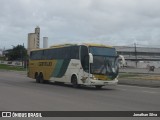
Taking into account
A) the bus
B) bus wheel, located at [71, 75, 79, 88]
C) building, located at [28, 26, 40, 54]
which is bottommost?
bus wheel, located at [71, 75, 79, 88]

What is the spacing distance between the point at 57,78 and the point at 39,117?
63.9 feet

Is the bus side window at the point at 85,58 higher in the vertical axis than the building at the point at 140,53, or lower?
lower

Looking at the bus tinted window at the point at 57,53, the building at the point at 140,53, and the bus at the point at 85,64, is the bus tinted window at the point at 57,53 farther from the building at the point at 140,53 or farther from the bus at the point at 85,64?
the building at the point at 140,53

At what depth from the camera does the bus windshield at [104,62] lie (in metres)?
27.2

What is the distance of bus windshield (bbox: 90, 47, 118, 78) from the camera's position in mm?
27156

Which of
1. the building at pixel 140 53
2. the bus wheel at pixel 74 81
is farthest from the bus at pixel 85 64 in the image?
the building at pixel 140 53

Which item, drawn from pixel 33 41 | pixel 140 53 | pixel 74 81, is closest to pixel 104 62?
pixel 74 81

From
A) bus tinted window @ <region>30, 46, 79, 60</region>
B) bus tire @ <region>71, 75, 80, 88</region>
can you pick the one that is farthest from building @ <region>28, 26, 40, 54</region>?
bus tire @ <region>71, 75, 80, 88</region>

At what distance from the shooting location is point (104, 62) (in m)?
27.2

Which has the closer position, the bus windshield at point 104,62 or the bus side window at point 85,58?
the bus windshield at point 104,62

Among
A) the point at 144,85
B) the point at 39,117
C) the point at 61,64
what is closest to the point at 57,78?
the point at 61,64

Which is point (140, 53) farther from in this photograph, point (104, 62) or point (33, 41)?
point (104, 62)

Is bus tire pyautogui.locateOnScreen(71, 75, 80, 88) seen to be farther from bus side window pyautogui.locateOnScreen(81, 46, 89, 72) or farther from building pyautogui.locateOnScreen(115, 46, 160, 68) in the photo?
building pyautogui.locateOnScreen(115, 46, 160, 68)

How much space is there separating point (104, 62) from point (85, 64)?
1322mm
